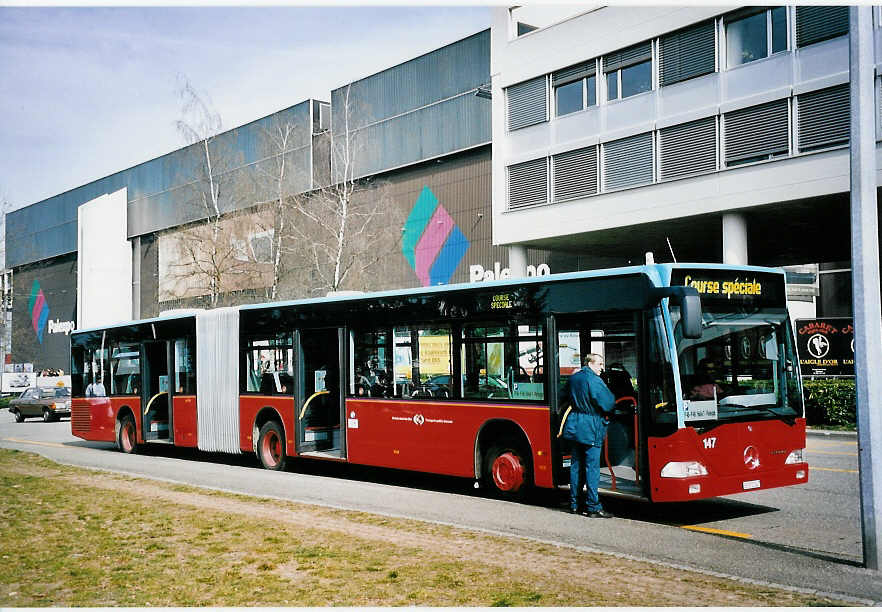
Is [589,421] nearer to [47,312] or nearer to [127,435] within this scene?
[127,435]

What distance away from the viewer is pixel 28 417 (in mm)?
39406

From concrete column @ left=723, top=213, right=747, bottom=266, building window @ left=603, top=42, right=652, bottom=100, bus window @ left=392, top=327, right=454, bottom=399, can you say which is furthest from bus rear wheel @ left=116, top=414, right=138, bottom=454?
building window @ left=603, top=42, right=652, bottom=100

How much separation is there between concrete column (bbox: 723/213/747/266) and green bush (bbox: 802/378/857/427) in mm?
4189

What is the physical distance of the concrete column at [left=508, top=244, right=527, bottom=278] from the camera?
33.8 metres

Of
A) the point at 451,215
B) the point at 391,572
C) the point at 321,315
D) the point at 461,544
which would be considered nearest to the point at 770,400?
the point at 461,544

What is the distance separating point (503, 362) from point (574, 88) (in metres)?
21.1

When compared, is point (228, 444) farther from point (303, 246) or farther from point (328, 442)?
point (303, 246)

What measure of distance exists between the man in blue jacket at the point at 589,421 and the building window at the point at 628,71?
805 inches

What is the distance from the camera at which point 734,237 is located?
26406mm

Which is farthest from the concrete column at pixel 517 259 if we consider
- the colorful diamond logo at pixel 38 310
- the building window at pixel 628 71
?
the colorful diamond logo at pixel 38 310

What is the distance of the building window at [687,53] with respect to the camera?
26.9 metres

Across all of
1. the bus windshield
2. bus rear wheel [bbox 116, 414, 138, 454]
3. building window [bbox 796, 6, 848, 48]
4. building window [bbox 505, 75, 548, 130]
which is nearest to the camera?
the bus windshield

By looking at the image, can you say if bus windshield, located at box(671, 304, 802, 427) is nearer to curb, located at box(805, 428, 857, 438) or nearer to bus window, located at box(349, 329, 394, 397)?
bus window, located at box(349, 329, 394, 397)

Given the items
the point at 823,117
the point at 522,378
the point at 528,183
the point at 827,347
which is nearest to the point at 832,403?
the point at 827,347
